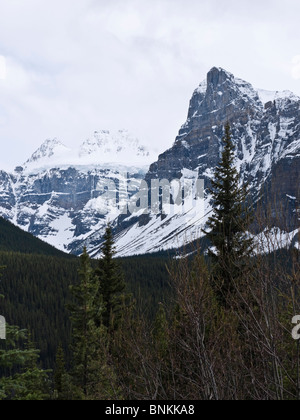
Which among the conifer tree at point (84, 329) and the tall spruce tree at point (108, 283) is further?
the tall spruce tree at point (108, 283)

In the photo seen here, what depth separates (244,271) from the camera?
856 centimetres

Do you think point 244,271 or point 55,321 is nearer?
point 244,271

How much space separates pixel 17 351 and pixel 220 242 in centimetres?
1078

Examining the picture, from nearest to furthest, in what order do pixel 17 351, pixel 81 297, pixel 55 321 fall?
1. pixel 17 351
2. pixel 81 297
3. pixel 55 321

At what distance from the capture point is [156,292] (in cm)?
12019

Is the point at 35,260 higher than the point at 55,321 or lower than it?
higher

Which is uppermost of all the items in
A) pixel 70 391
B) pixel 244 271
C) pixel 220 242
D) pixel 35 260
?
pixel 35 260

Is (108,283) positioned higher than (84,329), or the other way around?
(108,283)

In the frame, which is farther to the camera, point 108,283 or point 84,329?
point 108,283

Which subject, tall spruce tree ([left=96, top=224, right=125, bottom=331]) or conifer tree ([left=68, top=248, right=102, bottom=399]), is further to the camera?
tall spruce tree ([left=96, top=224, right=125, bottom=331])

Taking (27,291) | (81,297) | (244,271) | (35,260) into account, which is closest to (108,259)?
(81,297)
